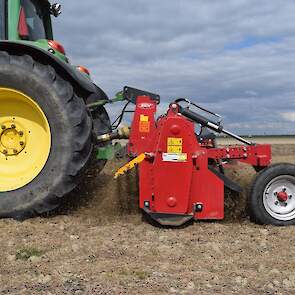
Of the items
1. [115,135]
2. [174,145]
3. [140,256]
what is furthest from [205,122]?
[140,256]

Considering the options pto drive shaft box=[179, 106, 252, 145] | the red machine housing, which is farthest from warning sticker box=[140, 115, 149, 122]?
the red machine housing

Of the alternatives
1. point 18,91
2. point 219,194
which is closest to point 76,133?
point 18,91

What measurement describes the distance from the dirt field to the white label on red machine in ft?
1.83

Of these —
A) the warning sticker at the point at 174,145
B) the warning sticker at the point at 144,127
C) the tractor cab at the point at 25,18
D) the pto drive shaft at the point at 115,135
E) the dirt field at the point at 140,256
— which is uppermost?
the tractor cab at the point at 25,18

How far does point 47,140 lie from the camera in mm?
4227

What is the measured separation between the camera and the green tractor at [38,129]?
→ 4.02 metres

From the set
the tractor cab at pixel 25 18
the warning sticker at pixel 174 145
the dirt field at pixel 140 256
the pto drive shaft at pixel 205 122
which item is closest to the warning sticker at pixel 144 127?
the pto drive shaft at pixel 205 122

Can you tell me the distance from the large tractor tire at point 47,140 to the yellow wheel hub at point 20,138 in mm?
11

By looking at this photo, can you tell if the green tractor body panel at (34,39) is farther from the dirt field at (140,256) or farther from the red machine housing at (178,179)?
the dirt field at (140,256)

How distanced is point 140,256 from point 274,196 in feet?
5.43

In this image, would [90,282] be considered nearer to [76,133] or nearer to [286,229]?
[76,133]

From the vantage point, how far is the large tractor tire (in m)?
4.01

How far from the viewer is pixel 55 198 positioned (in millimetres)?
4004

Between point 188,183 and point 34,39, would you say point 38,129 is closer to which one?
point 34,39
